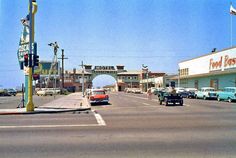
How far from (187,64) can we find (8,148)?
205 feet

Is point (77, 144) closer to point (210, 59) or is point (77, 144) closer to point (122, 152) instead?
point (122, 152)

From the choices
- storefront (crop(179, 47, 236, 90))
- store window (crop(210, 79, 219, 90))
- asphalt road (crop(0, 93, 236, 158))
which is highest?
storefront (crop(179, 47, 236, 90))

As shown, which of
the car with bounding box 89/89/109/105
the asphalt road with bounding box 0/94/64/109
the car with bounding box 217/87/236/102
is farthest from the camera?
the car with bounding box 217/87/236/102

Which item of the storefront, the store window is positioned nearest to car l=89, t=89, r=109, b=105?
the storefront

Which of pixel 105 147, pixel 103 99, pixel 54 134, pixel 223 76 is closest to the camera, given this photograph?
pixel 105 147

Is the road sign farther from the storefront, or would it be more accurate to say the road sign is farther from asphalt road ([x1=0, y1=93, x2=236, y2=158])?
the storefront

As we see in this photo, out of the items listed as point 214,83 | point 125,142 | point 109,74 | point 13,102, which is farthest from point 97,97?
point 109,74

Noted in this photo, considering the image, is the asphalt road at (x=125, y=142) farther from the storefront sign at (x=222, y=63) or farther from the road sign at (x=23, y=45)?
the storefront sign at (x=222, y=63)

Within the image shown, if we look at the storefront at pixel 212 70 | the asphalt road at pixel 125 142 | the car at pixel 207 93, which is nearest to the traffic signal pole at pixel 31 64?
the asphalt road at pixel 125 142

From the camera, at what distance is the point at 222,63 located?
50.8 m

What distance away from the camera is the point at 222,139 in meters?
10.9

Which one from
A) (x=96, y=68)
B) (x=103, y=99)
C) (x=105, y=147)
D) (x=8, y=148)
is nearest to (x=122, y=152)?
(x=105, y=147)

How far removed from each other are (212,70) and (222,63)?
4.06m

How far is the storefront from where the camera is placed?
47.2 m
